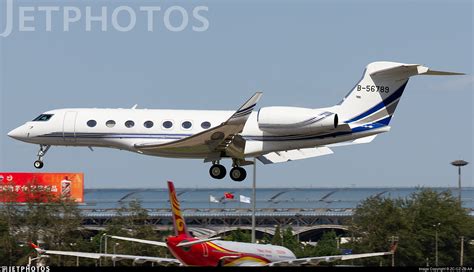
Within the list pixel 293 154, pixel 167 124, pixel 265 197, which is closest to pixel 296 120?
pixel 293 154

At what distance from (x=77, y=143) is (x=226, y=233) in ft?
116

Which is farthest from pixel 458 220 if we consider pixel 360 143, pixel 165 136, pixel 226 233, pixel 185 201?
pixel 185 201

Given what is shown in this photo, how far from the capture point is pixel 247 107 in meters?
38.1

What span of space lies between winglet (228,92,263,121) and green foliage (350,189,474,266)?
60.4 ft

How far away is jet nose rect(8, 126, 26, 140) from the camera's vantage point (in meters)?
44.0

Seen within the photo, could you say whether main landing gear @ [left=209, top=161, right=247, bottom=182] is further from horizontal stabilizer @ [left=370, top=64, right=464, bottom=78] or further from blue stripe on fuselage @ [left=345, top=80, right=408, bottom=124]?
horizontal stabilizer @ [left=370, top=64, right=464, bottom=78]

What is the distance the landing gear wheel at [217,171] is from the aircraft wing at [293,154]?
1621 mm

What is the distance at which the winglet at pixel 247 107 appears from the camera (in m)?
37.3

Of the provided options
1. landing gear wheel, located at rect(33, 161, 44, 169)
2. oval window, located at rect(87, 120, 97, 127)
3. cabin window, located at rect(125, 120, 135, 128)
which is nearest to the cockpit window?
landing gear wheel, located at rect(33, 161, 44, 169)

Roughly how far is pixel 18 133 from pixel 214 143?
29.3ft

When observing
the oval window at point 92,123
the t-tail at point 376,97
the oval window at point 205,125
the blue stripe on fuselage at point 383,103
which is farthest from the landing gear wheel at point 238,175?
the oval window at point 92,123

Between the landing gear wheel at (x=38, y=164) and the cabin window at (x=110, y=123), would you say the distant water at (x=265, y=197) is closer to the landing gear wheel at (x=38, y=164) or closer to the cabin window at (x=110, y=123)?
the landing gear wheel at (x=38, y=164)

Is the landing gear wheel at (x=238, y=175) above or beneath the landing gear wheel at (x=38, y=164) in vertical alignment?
beneath

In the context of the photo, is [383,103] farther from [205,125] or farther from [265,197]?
[265,197]
